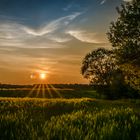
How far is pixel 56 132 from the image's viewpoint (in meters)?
9.93

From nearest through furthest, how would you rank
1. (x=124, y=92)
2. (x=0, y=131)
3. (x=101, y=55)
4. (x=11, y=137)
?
(x=11, y=137), (x=0, y=131), (x=124, y=92), (x=101, y=55)

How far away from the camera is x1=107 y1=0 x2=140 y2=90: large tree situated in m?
46.6

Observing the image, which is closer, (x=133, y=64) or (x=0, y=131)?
(x=0, y=131)

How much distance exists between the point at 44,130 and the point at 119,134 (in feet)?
5.99

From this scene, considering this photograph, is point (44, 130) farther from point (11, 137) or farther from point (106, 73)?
point (106, 73)

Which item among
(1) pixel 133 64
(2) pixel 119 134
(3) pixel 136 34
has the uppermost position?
(3) pixel 136 34

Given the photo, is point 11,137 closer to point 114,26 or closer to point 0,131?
point 0,131

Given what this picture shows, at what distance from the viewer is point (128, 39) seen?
155ft

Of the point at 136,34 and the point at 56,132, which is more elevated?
the point at 136,34

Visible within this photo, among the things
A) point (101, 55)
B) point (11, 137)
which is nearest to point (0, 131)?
point (11, 137)

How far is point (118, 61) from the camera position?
48344mm

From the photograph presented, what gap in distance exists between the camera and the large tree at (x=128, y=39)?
46625mm

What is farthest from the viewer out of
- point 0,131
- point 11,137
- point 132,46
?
point 132,46

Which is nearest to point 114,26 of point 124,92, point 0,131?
point 124,92
